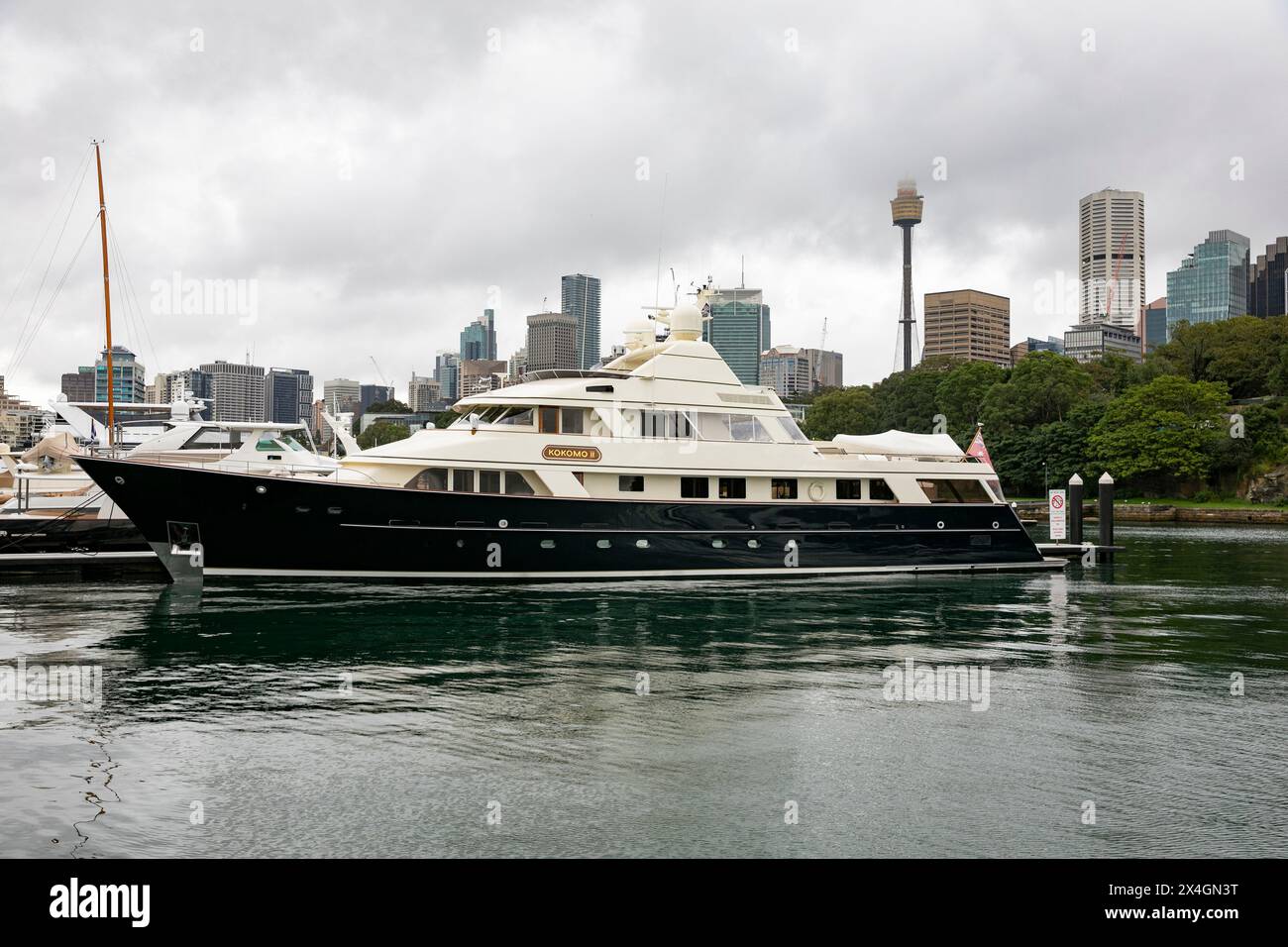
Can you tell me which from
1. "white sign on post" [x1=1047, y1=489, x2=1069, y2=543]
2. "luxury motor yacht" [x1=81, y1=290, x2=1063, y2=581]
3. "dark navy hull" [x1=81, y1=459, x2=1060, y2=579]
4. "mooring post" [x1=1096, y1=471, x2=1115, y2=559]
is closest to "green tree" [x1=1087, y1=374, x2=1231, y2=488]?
"white sign on post" [x1=1047, y1=489, x2=1069, y2=543]

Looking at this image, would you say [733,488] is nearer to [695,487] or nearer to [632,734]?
[695,487]

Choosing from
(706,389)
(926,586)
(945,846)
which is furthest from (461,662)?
(926,586)

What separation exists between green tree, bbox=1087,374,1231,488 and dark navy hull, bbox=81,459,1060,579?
5259cm

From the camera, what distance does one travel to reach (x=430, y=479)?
75.8 feet

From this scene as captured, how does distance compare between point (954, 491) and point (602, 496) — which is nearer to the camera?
point (602, 496)

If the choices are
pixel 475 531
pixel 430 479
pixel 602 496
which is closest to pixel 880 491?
pixel 602 496

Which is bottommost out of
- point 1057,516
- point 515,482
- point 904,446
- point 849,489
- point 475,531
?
point 1057,516

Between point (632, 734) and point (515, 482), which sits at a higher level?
point (515, 482)

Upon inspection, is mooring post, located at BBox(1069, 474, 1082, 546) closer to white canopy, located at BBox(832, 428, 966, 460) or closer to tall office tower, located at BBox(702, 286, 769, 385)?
white canopy, located at BBox(832, 428, 966, 460)

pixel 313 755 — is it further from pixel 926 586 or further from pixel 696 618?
pixel 926 586

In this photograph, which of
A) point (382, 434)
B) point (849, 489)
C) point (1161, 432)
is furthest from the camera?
point (382, 434)

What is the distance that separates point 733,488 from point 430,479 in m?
7.51

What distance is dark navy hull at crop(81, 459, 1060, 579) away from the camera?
72.4 feet
